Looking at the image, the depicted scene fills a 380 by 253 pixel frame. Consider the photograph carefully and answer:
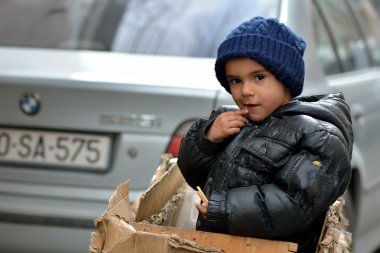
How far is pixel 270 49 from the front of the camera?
2.35 meters

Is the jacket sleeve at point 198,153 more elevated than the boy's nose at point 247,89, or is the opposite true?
the boy's nose at point 247,89

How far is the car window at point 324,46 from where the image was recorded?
Result: 4.66 meters

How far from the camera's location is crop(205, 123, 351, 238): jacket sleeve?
7.10 ft

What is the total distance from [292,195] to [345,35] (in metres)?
3.37

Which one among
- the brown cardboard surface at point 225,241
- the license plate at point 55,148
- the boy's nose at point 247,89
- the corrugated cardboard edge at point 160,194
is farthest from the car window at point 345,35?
the brown cardboard surface at point 225,241

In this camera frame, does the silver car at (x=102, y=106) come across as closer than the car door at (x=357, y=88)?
Yes

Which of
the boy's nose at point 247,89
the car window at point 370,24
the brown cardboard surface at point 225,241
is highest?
the car window at point 370,24

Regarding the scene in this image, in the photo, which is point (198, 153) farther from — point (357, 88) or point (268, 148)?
point (357, 88)

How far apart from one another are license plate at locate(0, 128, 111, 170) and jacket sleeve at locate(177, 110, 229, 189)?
1.26 metres

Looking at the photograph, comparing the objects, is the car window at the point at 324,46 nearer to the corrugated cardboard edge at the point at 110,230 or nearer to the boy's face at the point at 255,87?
the boy's face at the point at 255,87

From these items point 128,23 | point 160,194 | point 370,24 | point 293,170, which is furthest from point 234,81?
point 370,24

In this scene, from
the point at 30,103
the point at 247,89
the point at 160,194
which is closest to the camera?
the point at 247,89

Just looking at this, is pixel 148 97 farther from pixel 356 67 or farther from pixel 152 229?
pixel 356 67

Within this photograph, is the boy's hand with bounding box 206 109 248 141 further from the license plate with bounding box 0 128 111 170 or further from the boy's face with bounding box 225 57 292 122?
the license plate with bounding box 0 128 111 170
